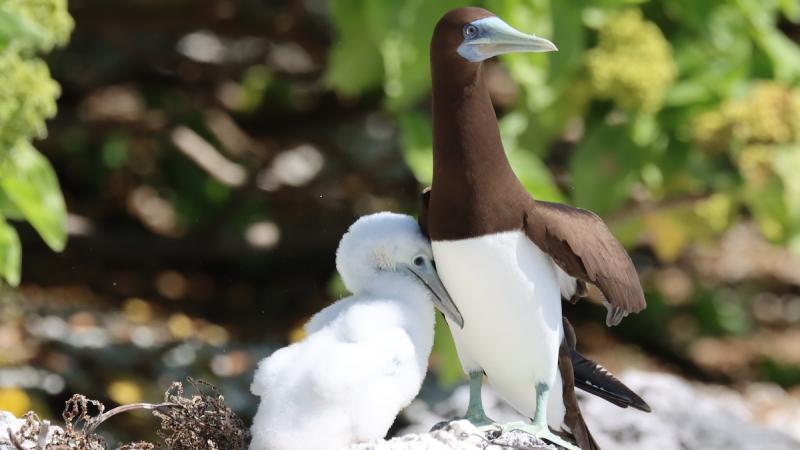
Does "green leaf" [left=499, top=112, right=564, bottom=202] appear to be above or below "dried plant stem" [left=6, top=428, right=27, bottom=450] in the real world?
below

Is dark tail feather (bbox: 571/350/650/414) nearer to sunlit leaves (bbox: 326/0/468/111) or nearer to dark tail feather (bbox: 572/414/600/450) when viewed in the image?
dark tail feather (bbox: 572/414/600/450)

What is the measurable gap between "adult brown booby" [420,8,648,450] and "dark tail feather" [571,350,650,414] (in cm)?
14

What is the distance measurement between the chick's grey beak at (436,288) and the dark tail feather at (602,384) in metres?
0.27

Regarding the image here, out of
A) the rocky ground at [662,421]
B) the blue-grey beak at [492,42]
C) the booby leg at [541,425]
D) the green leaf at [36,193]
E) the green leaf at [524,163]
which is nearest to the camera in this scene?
the blue-grey beak at [492,42]

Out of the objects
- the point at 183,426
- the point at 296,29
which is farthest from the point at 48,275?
the point at 183,426

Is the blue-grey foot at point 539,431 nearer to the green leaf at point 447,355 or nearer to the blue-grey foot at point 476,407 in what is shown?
the blue-grey foot at point 476,407

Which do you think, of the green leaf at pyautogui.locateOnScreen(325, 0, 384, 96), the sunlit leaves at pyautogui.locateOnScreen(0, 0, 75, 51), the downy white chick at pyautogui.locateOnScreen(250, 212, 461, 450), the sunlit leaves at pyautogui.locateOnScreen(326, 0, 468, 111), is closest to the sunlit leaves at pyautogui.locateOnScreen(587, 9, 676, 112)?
the sunlit leaves at pyautogui.locateOnScreen(326, 0, 468, 111)

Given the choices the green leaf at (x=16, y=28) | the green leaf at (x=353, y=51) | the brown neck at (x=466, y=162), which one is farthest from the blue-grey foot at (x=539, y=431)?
the green leaf at (x=353, y=51)

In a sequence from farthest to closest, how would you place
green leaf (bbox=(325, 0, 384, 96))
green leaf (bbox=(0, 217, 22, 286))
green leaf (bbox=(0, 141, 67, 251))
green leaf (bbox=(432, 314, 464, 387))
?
1. green leaf (bbox=(325, 0, 384, 96))
2. green leaf (bbox=(432, 314, 464, 387))
3. green leaf (bbox=(0, 141, 67, 251))
4. green leaf (bbox=(0, 217, 22, 286))

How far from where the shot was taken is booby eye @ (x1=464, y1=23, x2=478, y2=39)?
196 centimetres

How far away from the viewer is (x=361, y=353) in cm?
197

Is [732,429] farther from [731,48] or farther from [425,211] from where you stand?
[425,211]

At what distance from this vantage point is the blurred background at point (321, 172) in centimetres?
385

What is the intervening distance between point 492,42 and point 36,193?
5.01 feet
